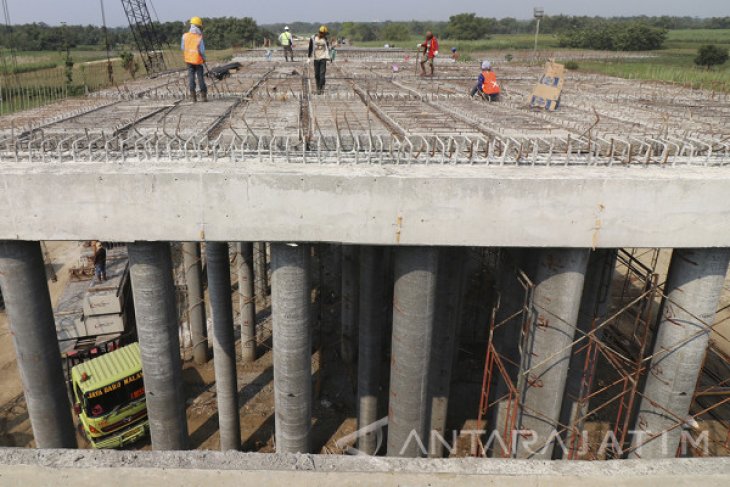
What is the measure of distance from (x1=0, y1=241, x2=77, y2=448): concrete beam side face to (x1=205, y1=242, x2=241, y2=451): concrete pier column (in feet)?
11.0

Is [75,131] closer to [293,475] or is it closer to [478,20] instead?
[293,475]

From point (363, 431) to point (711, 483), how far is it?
26.1ft

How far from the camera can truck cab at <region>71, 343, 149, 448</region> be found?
1324 cm

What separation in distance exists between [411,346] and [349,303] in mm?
7846

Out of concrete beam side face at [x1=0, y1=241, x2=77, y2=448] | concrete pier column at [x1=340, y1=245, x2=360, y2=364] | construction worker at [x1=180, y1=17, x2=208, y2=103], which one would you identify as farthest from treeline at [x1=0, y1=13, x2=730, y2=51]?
concrete beam side face at [x1=0, y1=241, x2=77, y2=448]

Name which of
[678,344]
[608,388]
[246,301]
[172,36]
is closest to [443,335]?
[678,344]

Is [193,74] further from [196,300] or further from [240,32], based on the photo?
[240,32]

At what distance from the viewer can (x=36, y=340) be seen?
9.64 meters

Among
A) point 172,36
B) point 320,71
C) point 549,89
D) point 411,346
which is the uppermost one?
point 172,36

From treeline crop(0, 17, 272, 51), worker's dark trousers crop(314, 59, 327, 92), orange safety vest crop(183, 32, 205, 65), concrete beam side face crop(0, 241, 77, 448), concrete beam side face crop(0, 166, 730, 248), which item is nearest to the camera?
concrete beam side face crop(0, 166, 730, 248)

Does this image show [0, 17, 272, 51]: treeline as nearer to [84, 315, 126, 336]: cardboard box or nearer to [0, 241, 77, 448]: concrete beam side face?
[84, 315, 126, 336]: cardboard box

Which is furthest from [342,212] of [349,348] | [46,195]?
[349,348]

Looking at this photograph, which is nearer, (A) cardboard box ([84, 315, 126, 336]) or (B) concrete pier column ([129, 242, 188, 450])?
(B) concrete pier column ([129, 242, 188, 450])

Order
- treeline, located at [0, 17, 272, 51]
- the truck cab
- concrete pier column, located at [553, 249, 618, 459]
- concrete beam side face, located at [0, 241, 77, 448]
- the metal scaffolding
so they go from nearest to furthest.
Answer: concrete beam side face, located at [0, 241, 77, 448], the metal scaffolding, concrete pier column, located at [553, 249, 618, 459], the truck cab, treeline, located at [0, 17, 272, 51]
